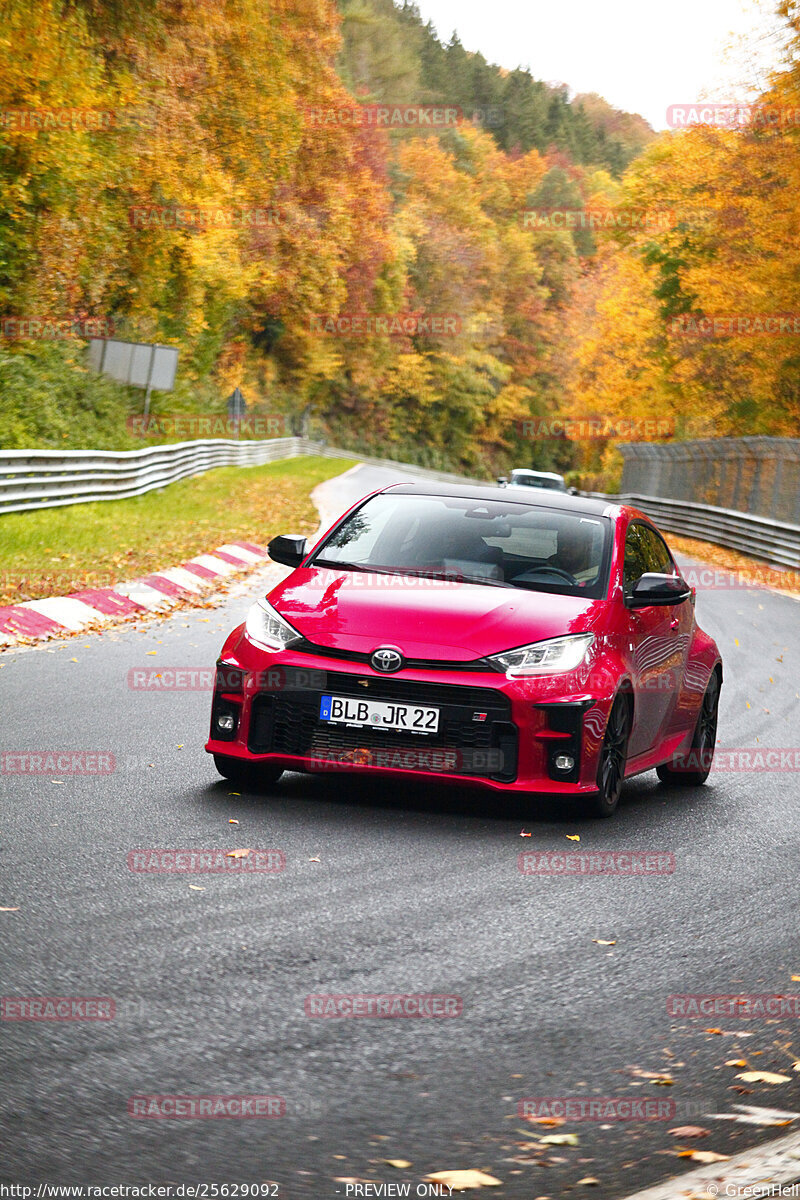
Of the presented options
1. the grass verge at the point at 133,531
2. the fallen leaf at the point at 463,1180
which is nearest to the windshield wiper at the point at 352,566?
the fallen leaf at the point at 463,1180

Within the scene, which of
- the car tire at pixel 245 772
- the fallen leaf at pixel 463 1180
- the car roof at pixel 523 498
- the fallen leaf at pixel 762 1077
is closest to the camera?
the fallen leaf at pixel 463 1180

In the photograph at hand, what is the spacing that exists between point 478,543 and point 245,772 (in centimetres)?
174

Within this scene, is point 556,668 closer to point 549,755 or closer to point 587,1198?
point 549,755

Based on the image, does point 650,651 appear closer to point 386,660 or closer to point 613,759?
point 613,759

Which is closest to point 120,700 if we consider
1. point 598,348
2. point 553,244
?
point 598,348

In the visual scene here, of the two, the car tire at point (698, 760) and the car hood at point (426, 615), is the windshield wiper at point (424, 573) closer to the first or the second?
the car hood at point (426, 615)

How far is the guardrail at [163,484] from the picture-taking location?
884 inches

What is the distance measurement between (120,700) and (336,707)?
3.70 meters

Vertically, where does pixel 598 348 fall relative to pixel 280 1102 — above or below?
above

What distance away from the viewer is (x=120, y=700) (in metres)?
10.7

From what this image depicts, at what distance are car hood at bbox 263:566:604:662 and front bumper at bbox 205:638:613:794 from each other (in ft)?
0.39

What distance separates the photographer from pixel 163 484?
34969 millimetres

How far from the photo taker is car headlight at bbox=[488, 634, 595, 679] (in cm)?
727

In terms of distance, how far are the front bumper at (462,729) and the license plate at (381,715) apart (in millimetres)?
25
